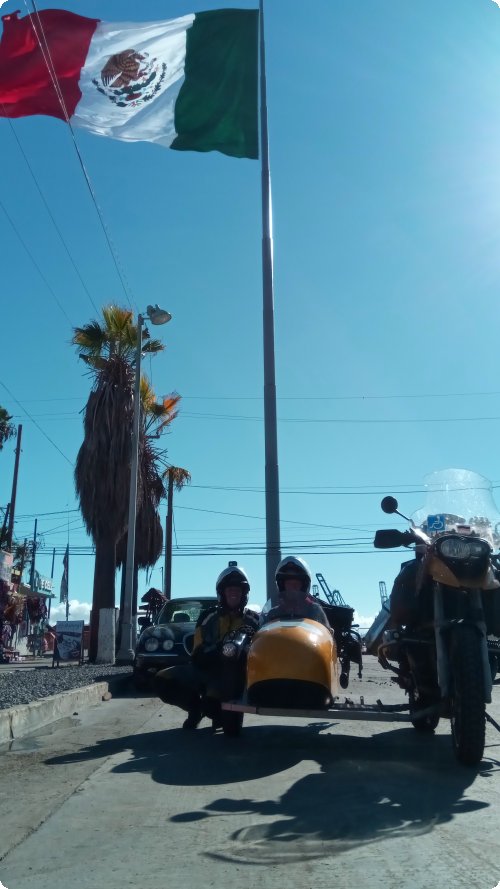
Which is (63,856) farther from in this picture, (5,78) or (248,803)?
(5,78)

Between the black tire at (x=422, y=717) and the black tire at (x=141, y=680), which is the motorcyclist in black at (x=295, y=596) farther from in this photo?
the black tire at (x=141, y=680)

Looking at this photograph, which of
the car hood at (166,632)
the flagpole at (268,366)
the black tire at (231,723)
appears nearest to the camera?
the black tire at (231,723)

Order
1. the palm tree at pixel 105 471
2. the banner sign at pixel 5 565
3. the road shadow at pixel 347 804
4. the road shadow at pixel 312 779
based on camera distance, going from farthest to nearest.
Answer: the banner sign at pixel 5 565, the palm tree at pixel 105 471, the road shadow at pixel 312 779, the road shadow at pixel 347 804

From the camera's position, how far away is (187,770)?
228 inches

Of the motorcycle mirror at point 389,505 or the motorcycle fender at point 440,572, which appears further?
the motorcycle mirror at point 389,505

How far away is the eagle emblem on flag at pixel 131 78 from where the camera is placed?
1483cm

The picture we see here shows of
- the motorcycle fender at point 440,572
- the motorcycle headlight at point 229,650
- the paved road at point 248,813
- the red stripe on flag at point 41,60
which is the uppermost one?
the red stripe on flag at point 41,60

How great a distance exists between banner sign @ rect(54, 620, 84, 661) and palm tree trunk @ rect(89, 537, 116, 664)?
73 cm

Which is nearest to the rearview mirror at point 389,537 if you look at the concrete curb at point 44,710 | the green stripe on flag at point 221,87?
the concrete curb at point 44,710

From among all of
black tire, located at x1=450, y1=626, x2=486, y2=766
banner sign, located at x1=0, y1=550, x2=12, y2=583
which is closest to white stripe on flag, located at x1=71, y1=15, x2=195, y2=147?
black tire, located at x1=450, y1=626, x2=486, y2=766

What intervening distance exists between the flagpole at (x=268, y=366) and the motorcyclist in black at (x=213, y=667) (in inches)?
195

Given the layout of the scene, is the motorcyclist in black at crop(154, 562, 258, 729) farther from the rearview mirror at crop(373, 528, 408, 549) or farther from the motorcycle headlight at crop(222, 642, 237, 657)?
the rearview mirror at crop(373, 528, 408, 549)

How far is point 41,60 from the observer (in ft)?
45.6

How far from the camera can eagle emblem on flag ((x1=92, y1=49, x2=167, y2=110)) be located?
1483cm
